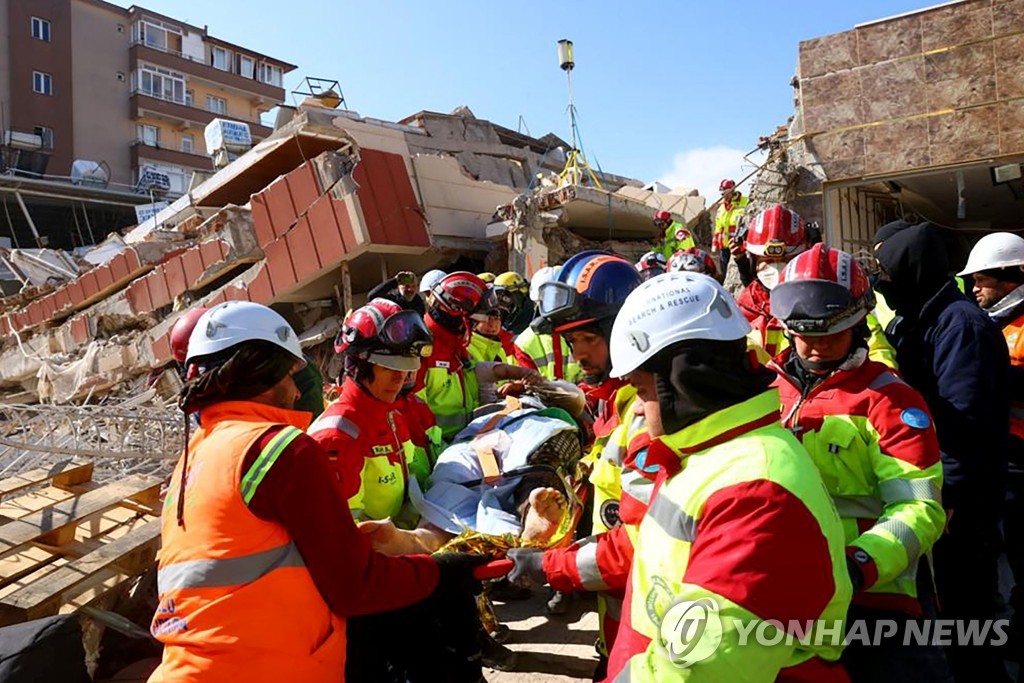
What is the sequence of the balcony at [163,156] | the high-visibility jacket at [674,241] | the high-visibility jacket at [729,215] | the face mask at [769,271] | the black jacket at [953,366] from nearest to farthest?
1. the black jacket at [953,366]
2. the face mask at [769,271]
3. the high-visibility jacket at [729,215]
4. the high-visibility jacket at [674,241]
5. the balcony at [163,156]

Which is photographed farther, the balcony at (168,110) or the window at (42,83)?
the balcony at (168,110)

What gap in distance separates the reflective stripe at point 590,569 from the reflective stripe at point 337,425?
139 centimetres

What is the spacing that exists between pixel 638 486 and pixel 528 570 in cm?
53

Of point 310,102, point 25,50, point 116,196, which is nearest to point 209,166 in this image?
point 25,50

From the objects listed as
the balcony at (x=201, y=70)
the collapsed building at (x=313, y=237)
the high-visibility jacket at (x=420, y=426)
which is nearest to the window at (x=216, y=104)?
the balcony at (x=201, y=70)

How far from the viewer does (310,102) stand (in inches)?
493

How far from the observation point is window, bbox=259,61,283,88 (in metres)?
44.6

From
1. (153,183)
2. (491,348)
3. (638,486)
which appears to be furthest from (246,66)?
(638,486)

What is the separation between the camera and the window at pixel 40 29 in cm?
3350

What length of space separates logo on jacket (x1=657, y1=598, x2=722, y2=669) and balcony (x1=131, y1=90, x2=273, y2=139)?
3834cm

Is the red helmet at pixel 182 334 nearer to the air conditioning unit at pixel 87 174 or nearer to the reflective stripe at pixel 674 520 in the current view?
the reflective stripe at pixel 674 520

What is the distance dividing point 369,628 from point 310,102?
39.1 ft

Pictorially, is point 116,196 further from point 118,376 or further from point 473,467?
point 473,467

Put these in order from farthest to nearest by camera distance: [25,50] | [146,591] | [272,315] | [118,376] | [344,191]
Answer: [25,50]
[118,376]
[344,191]
[146,591]
[272,315]
